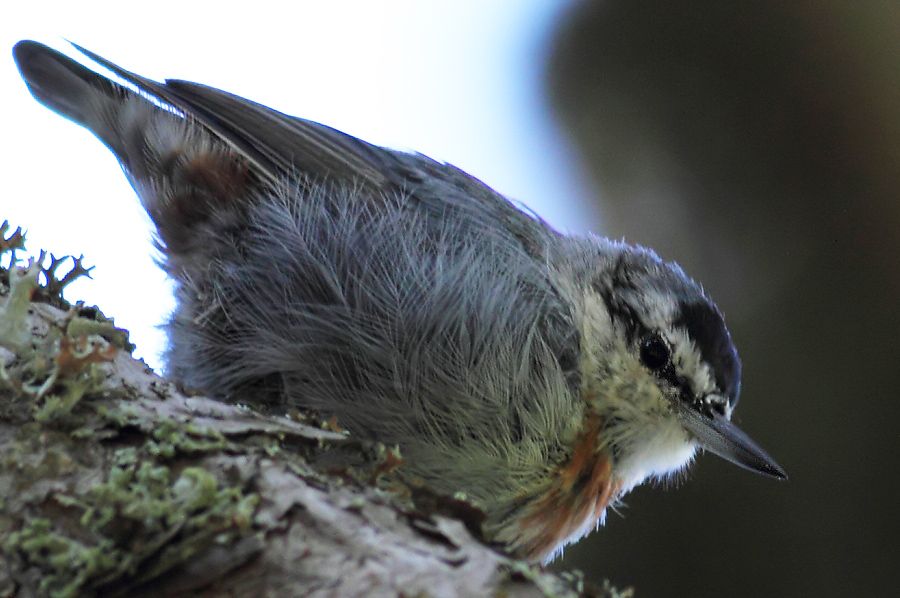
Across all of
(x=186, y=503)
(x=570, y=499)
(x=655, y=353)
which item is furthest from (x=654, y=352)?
(x=186, y=503)

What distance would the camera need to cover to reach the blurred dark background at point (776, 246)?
3232mm

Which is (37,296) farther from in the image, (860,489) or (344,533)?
(860,489)

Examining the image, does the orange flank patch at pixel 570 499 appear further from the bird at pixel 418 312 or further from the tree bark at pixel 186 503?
the tree bark at pixel 186 503

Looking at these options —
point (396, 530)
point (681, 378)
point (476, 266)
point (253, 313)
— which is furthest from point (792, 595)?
point (396, 530)

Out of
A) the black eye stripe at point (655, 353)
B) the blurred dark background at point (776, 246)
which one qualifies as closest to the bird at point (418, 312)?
the black eye stripe at point (655, 353)

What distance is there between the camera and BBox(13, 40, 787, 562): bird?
229 cm

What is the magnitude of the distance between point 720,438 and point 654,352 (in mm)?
294

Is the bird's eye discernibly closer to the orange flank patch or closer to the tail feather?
the orange flank patch

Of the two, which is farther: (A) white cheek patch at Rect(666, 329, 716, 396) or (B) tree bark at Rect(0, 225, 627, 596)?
(A) white cheek patch at Rect(666, 329, 716, 396)

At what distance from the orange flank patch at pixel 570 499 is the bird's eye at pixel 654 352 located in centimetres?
26


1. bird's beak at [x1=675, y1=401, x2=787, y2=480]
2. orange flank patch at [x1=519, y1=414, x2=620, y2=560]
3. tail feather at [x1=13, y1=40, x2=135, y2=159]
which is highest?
bird's beak at [x1=675, y1=401, x2=787, y2=480]

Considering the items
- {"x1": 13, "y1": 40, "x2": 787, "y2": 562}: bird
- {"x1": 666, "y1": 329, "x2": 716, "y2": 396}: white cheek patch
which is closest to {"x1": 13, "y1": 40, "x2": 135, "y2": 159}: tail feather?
{"x1": 13, "y1": 40, "x2": 787, "y2": 562}: bird

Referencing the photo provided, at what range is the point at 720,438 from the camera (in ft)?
8.66

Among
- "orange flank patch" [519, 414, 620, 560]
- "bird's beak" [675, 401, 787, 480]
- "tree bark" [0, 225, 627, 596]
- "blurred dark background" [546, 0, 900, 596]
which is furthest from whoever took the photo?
"blurred dark background" [546, 0, 900, 596]
